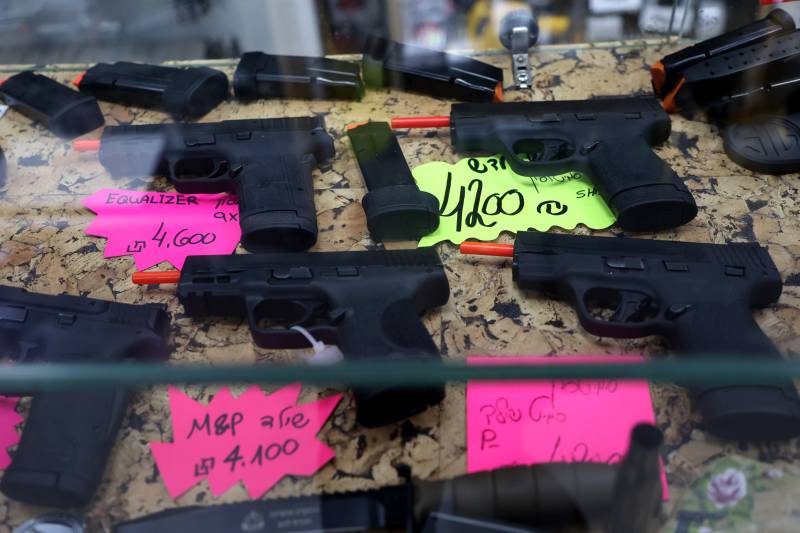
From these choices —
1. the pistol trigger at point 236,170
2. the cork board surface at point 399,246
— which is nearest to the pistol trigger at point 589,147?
the cork board surface at point 399,246

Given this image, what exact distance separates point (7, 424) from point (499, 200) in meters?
0.84

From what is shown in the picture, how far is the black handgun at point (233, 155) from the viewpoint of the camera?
4.16 feet

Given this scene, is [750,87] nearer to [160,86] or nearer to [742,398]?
[742,398]

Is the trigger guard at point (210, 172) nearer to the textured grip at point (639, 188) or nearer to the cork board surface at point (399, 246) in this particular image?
the cork board surface at point (399, 246)

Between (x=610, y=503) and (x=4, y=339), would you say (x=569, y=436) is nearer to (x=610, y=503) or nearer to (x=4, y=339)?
(x=610, y=503)

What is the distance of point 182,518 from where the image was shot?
0.83 m

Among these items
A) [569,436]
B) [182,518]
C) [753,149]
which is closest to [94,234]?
[182,518]

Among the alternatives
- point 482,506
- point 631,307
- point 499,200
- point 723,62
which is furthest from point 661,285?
point 723,62

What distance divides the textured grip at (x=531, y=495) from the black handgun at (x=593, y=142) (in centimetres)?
55

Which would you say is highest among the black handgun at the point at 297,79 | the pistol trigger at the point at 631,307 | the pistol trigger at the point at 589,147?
the black handgun at the point at 297,79

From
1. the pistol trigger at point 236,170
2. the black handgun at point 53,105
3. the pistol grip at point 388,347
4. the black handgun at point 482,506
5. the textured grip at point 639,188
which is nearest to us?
the black handgun at point 482,506

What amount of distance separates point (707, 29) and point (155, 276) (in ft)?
4.11

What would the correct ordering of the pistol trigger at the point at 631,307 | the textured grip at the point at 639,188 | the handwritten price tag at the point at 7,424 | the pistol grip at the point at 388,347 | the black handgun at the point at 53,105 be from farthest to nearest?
the black handgun at the point at 53,105 < the textured grip at the point at 639,188 < the pistol trigger at the point at 631,307 < the handwritten price tag at the point at 7,424 < the pistol grip at the point at 388,347

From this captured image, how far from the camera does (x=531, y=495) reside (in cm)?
79
